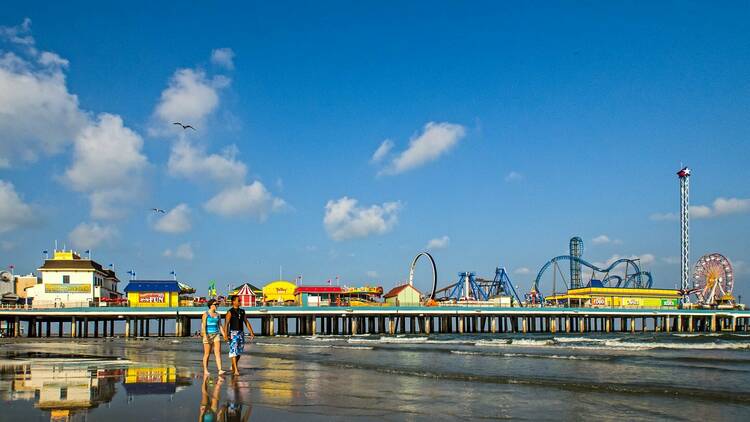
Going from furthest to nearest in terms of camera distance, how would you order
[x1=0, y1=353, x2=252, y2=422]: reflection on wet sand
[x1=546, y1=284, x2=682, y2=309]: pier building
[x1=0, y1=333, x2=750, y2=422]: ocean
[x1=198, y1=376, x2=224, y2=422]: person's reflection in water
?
[x1=546, y1=284, x2=682, y2=309]: pier building
[x1=0, y1=333, x2=750, y2=422]: ocean
[x1=0, y1=353, x2=252, y2=422]: reflection on wet sand
[x1=198, y1=376, x2=224, y2=422]: person's reflection in water

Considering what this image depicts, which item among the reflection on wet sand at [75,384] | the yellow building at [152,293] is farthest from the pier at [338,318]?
the reflection on wet sand at [75,384]

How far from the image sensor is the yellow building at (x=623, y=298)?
8012 centimetres

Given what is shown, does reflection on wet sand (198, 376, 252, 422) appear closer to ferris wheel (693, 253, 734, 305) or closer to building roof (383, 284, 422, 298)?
building roof (383, 284, 422, 298)

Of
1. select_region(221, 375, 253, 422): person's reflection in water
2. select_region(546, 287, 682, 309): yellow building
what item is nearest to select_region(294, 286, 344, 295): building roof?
select_region(546, 287, 682, 309): yellow building

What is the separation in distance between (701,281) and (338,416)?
106861 mm

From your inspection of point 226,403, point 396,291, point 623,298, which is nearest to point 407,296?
point 396,291

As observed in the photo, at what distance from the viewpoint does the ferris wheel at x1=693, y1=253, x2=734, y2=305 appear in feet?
320

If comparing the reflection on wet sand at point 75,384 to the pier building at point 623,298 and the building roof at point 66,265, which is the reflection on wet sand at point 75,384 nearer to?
the building roof at point 66,265

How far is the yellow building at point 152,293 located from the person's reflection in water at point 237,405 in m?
48.9

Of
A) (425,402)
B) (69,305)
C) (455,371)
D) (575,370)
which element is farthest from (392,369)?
(69,305)

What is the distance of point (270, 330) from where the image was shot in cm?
5666

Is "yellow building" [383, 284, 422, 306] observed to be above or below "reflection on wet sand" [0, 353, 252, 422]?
below

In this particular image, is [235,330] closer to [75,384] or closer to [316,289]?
[75,384]

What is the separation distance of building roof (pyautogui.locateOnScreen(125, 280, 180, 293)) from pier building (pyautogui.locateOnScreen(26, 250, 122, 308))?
3396 mm
